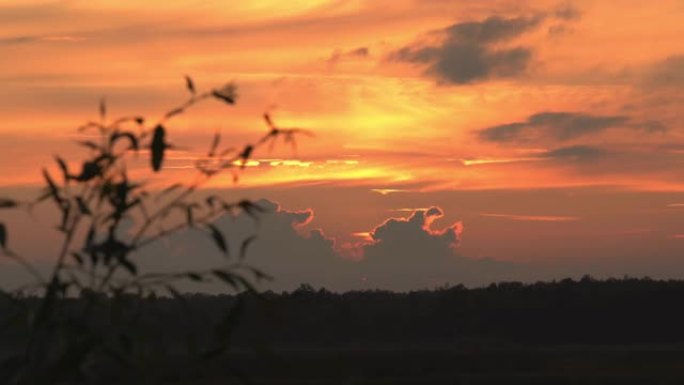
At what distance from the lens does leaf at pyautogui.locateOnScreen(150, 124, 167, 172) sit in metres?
5.21

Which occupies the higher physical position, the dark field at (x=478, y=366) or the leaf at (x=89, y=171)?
the leaf at (x=89, y=171)

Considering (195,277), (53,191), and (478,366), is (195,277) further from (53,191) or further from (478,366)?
(478,366)

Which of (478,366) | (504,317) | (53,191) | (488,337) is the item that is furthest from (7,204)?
(504,317)

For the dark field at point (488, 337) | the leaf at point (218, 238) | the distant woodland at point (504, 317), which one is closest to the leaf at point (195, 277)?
the leaf at point (218, 238)

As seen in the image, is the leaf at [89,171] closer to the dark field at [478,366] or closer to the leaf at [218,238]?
the leaf at [218,238]

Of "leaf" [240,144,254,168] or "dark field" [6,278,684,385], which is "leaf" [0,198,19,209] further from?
A: "dark field" [6,278,684,385]

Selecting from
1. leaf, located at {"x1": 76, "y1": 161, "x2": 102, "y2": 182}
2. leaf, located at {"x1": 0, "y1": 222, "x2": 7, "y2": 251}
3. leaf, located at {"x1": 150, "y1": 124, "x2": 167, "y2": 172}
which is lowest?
leaf, located at {"x1": 0, "y1": 222, "x2": 7, "y2": 251}

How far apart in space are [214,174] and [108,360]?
79 cm

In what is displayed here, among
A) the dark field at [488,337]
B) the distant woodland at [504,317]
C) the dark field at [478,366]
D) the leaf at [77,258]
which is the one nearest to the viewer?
the leaf at [77,258]

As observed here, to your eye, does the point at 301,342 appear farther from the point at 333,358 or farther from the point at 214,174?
the point at 214,174

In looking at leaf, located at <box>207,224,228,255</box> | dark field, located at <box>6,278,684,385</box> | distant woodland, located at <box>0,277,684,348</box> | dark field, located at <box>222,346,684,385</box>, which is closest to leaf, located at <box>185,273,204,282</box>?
leaf, located at <box>207,224,228,255</box>

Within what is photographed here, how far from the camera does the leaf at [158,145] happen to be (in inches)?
205

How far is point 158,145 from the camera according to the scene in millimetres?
5254

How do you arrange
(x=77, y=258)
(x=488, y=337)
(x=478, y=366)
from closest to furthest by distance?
(x=77, y=258), (x=478, y=366), (x=488, y=337)
